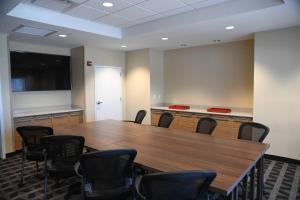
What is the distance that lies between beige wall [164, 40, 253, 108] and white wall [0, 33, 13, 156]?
405 centimetres

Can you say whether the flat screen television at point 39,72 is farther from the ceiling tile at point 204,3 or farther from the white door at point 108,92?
the ceiling tile at point 204,3

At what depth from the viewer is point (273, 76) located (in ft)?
13.0

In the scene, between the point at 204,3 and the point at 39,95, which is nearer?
the point at 204,3

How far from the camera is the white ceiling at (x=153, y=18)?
9.95 ft

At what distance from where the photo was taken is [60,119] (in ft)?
16.8

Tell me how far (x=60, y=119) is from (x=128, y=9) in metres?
3.18

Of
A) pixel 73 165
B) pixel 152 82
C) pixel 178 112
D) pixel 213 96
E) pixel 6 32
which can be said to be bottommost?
pixel 73 165

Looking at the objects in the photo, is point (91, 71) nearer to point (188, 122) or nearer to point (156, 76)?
point (156, 76)

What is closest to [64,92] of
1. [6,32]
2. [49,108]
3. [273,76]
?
[49,108]

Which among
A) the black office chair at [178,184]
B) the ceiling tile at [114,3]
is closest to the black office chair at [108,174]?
the black office chair at [178,184]

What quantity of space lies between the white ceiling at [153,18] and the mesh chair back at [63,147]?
6.22 ft

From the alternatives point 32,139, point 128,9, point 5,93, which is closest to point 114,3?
point 128,9

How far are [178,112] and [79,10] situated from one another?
10.8ft

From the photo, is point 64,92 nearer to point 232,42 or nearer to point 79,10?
point 79,10
